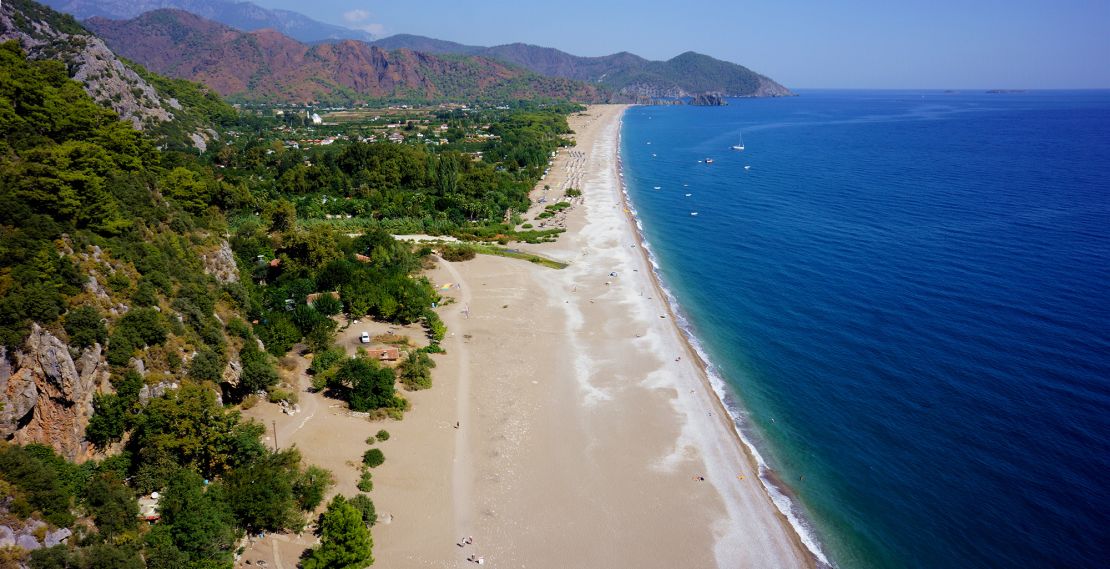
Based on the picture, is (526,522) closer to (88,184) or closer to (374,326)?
(374,326)

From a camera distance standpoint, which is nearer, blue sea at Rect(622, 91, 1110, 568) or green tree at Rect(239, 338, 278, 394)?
blue sea at Rect(622, 91, 1110, 568)

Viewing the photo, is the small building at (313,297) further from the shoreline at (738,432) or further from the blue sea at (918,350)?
the blue sea at (918,350)

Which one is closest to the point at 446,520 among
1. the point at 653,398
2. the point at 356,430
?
the point at 356,430

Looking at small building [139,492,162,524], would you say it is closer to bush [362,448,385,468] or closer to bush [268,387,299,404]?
bush [268,387,299,404]

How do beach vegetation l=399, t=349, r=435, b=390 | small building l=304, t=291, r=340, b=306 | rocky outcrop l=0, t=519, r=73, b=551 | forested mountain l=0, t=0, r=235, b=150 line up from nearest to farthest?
rocky outcrop l=0, t=519, r=73, b=551, beach vegetation l=399, t=349, r=435, b=390, small building l=304, t=291, r=340, b=306, forested mountain l=0, t=0, r=235, b=150

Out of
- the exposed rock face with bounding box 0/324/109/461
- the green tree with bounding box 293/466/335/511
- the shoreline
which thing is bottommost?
the shoreline

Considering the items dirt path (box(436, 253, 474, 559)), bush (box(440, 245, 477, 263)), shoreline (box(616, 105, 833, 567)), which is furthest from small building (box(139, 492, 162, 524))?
bush (box(440, 245, 477, 263))

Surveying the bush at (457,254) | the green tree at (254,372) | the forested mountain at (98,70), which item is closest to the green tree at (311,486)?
the green tree at (254,372)
